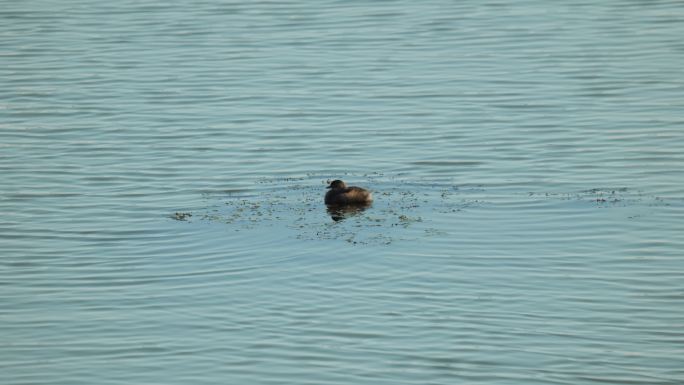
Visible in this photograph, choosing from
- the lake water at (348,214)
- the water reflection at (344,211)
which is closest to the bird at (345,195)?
the water reflection at (344,211)

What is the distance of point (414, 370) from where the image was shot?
33.4 feet

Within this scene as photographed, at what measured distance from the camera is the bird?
47.8 ft

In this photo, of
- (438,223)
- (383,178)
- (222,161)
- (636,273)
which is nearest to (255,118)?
(222,161)

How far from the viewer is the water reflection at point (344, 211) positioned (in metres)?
14.4

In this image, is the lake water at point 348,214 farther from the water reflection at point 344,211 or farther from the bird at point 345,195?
the bird at point 345,195

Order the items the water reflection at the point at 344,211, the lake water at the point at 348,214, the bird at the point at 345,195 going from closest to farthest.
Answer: the lake water at the point at 348,214 < the water reflection at the point at 344,211 < the bird at the point at 345,195

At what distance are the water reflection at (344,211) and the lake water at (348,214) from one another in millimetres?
89

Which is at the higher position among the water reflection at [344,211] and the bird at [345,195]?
the bird at [345,195]

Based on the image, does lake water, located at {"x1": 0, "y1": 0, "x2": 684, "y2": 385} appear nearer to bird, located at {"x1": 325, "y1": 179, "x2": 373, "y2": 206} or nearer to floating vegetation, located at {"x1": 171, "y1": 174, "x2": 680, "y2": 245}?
floating vegetation, located at {"x1": 171, "y1": 174, "x2": 680, "y2": 245}

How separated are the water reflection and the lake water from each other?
0.09 metres

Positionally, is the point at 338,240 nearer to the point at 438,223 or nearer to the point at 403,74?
the point at 438,223

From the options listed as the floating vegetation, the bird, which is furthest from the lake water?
the bird

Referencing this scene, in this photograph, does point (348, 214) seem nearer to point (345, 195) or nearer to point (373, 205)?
point (345, 195)

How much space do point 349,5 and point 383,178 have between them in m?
15.2
